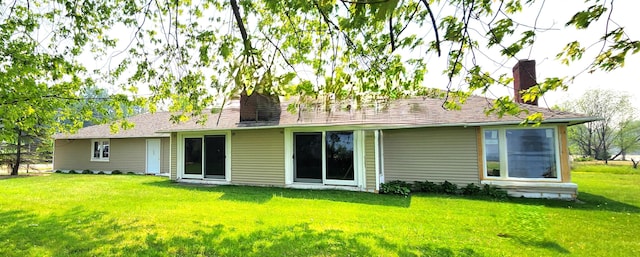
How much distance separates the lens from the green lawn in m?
4.19

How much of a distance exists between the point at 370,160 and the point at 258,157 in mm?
4185

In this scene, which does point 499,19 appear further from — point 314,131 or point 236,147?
point 236,147

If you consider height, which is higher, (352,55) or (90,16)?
(90,16)

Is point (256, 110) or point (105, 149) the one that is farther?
point (105, 149)

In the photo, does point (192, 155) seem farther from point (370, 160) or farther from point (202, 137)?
point (370, 160)

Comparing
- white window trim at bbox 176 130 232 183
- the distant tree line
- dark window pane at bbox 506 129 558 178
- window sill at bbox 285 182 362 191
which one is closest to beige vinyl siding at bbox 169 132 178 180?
white window trim at bbox 176 130 232 183

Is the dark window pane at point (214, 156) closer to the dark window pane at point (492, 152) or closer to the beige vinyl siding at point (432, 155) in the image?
the beige vinyl siding at point (432, 155)

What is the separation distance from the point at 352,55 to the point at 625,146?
1534 inches

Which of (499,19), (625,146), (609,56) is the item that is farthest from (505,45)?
(625,146)

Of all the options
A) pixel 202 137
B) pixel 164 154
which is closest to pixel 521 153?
pixel 202 137

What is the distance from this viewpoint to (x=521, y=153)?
30.2 feet

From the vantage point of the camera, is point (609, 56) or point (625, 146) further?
point (625, 146)

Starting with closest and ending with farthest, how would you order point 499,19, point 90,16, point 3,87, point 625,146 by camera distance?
1. point 499,19
2. point 3,87
3. point 90,16
4. point 625,146

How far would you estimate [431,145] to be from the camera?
33.3 feet
